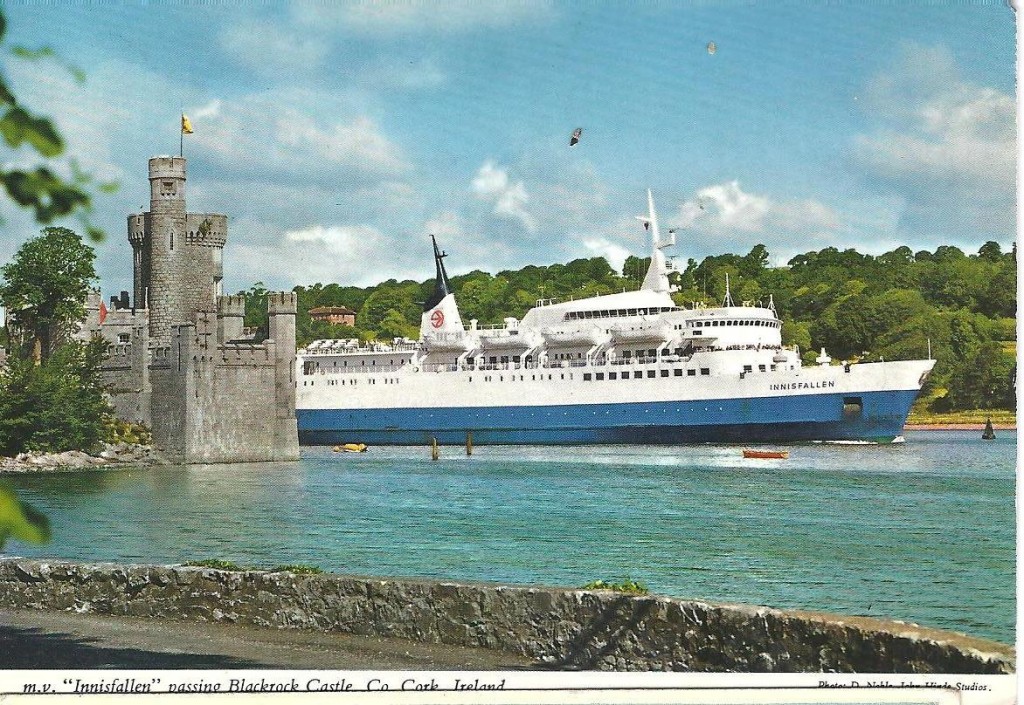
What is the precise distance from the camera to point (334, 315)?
18.0m

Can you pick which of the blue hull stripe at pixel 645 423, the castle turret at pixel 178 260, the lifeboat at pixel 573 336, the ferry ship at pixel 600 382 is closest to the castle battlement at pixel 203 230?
the castle turret at pixel 178 260

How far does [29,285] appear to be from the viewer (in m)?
10.2

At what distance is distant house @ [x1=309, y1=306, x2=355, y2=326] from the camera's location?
16.6 meters

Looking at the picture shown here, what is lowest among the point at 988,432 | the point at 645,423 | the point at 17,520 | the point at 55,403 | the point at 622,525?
the point at 622,525

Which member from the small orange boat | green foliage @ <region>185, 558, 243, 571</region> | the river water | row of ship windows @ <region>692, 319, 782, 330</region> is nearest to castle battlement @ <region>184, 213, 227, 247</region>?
the river water

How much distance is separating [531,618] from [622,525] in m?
4.80

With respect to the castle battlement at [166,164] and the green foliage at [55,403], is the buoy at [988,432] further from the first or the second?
the green foliage at [55,403]

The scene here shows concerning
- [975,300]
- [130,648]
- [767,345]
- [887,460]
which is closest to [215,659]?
[130,648]

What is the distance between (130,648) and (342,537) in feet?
12.8

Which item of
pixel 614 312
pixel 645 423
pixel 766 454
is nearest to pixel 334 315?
pixel 614 312

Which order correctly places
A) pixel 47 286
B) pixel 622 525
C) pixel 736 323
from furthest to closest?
1. pixel 736 323
2. pixel 47 286
3. pixel 622 525

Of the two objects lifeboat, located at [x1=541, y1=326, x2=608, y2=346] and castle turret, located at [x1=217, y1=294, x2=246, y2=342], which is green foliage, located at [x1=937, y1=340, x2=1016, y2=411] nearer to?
lifeboat, located at [x1=541, y1=326, x2=608, y2=346]

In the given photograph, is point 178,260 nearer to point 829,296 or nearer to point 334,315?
point 334,315

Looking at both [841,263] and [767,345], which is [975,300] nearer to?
[841,263]
